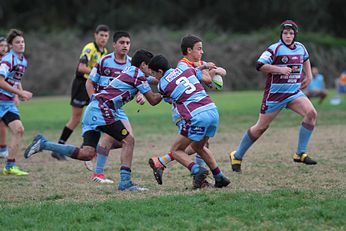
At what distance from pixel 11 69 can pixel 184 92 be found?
11.6 feet

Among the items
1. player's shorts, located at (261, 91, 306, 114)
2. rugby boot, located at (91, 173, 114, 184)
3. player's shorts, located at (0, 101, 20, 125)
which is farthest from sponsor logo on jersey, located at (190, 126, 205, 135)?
player's shorts, located at (0, 101, 20, 125)

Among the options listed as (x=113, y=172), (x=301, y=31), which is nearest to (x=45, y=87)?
(x=301, y=31)

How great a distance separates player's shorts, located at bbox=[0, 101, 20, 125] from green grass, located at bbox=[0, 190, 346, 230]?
10.8 ft

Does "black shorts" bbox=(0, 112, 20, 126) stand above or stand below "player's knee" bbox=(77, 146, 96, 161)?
above

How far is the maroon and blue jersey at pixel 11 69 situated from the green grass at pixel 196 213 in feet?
11.1

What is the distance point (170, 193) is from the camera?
7383mm

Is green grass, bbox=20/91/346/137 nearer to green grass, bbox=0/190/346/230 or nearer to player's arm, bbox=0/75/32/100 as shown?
player's arm, bbox=0/75/32/100

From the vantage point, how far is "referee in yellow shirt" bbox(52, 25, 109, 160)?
1080 cm

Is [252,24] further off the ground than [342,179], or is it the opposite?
[252,24]

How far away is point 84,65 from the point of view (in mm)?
10727

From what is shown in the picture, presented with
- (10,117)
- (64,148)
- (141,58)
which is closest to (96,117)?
(64,148)

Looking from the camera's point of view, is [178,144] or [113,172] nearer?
[178,144]

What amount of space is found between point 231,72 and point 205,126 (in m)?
30.8

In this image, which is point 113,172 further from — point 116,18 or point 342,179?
point 116,18
